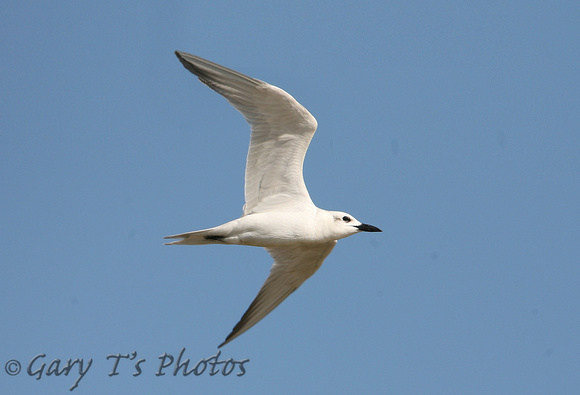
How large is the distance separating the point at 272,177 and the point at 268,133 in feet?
2.51

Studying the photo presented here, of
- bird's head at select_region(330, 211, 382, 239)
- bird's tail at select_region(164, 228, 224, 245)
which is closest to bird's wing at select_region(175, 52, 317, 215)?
bird's head at select_region(330, 211, 382, 239)

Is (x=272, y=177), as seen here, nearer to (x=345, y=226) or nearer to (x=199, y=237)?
(x=345, y=226)

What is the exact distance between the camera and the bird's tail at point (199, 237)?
1406cm

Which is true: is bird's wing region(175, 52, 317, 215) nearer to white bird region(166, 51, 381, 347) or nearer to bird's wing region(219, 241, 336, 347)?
white bird region(166, 51, 381, 347)

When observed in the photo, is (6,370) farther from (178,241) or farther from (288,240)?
(288,240)

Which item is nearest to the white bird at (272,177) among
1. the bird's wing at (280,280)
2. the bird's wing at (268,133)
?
the bird's wing at (268,133)

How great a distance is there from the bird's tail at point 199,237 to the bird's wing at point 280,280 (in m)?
1.70

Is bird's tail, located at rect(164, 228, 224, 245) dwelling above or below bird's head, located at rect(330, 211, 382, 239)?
below

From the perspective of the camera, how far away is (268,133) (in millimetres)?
14453

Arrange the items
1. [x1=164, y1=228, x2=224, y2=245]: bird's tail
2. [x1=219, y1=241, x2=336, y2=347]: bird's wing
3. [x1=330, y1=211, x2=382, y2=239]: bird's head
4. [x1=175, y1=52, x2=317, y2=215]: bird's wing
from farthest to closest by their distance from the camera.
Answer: [x1=219, y1=241, x2=336, y2=347]: bird's wing
[x1=330, y1=211, x2=382, y2=239]: bird's head
[x1=164, y1=228, x2=224, y2=245]: bird's tail
[x1=175, y1=52, x2=317, y2=215]: bird's wing

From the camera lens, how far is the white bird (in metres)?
14.0

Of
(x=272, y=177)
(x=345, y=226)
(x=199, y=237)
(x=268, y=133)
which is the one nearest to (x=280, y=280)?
(x=345, y=226)

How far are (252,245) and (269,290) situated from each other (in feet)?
5.01

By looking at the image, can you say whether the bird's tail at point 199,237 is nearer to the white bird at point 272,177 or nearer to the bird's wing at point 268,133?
the white bird at point 272,177
